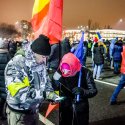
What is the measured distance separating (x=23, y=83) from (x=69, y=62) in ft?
3.75

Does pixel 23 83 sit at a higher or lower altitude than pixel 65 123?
higher

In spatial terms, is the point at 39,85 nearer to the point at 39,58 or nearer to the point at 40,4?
the point at 39,58

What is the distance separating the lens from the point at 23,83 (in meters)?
3.70

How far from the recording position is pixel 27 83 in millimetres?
3807

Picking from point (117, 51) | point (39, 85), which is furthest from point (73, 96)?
point (117, 51)

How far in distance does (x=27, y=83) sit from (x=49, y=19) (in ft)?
9.90

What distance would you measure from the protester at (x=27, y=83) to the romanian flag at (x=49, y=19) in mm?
2442

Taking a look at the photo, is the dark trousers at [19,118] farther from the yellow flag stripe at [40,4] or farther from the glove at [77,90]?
the yellow flag stripe at [40,4]

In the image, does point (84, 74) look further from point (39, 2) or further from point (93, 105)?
point (93, 105)

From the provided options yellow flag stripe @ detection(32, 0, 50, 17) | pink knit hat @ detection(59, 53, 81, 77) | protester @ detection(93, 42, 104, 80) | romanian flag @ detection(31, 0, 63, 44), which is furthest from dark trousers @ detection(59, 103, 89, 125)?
protester @ detection(93, 42, 104, 80)

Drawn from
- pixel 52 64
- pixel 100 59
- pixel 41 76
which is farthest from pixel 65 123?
pixel 100 59

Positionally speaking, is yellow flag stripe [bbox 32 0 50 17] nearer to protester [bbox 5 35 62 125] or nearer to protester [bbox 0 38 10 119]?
protester [bbox 0 38 10 119]

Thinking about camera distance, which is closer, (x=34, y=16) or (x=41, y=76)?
(x=41, y=76)

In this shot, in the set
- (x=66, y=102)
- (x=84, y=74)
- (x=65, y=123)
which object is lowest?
(x=65, y=123)
